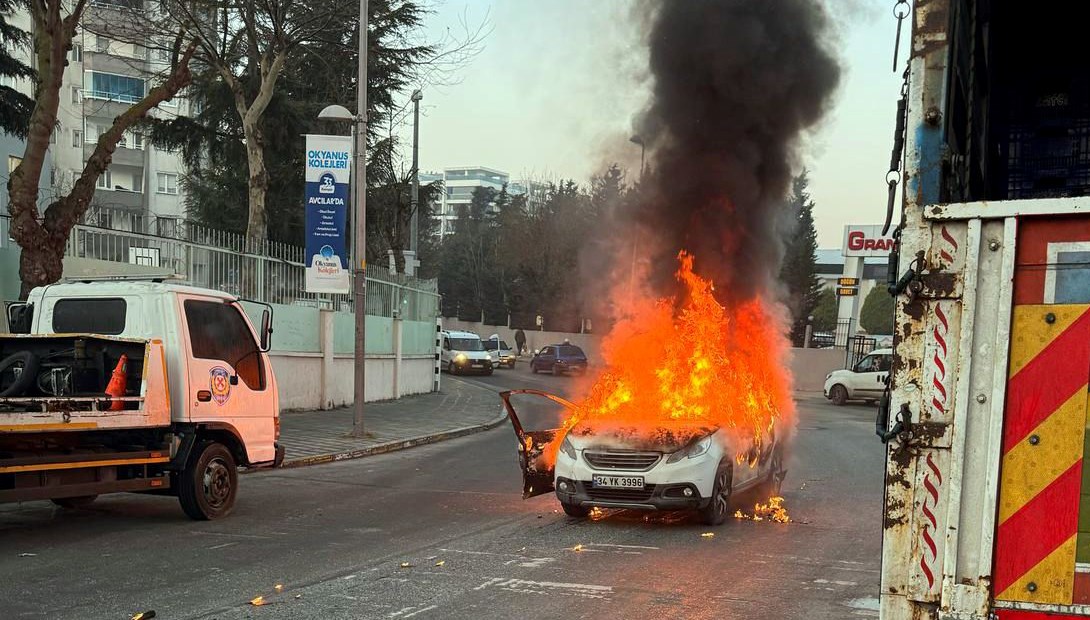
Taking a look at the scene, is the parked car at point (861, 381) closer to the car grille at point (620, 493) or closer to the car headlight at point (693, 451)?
the car headlight at point (693, 451)

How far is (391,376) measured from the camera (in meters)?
27.8

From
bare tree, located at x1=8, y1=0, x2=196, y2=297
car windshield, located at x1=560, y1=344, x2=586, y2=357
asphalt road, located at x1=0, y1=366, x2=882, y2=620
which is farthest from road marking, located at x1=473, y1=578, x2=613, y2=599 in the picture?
car windshield, located at x1=560, y1=344, x2=586, y2=357

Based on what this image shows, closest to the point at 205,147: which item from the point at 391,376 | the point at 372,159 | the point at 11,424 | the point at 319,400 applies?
the point at 372,159

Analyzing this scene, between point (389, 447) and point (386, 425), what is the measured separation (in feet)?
10.8

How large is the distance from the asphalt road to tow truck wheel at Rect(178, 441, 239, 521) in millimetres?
162

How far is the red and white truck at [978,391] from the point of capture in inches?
117

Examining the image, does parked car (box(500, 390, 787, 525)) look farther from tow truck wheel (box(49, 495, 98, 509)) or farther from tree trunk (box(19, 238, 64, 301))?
tree trunk (box(19, 238, 64, 301))

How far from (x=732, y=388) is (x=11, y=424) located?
7.00m

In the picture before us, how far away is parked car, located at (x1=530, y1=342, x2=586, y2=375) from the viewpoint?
43625 millimetres

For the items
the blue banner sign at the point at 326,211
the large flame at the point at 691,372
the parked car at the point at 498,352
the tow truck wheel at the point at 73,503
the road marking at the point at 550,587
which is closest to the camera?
the road marking at the point at 550,587

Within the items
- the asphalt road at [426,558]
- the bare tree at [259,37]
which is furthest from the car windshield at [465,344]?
the asphalt road at [426,558]

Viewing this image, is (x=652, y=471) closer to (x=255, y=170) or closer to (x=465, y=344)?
(x=255, y=170)

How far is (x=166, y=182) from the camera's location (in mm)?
71062

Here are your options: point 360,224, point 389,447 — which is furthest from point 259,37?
point 389,447
